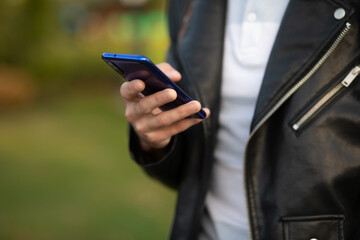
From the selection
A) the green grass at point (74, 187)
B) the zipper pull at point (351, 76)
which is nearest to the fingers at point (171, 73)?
the zipper pull at point (351, 76)

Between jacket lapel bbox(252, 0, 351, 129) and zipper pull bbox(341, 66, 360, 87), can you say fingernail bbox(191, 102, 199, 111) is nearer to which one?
jacket lapel bbox(252, 0, 351, 129)

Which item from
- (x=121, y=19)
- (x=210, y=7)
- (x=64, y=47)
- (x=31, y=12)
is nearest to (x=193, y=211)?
(x=210, y=7)

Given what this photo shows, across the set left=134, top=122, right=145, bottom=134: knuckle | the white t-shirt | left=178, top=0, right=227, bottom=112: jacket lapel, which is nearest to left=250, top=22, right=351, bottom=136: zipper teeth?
the white t-shirt

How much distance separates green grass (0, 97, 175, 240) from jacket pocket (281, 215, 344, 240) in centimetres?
276

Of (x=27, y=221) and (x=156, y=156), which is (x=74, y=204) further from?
(x=156, y=156)

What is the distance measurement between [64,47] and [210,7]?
32.5ft

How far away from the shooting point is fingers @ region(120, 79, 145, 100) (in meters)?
1.15

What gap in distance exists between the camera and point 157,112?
1.34 meters

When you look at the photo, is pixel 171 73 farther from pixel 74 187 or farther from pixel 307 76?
pixel 74 187

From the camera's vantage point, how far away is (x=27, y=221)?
3957mm

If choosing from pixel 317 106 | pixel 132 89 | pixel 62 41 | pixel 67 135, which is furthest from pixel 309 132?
pixel 62 41

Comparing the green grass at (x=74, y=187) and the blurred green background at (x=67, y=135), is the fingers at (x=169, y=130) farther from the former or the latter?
the green grass at (x=74, y=187)

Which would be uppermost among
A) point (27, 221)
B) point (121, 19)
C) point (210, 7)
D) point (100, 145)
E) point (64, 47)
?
point (121, 19)

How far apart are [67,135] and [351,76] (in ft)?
19.6
